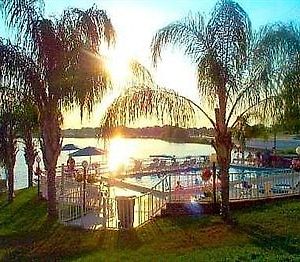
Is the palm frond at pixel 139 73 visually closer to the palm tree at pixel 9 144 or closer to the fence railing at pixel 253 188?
the fence railing at pixel 253 188

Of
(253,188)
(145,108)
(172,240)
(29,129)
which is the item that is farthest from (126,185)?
(172,240)

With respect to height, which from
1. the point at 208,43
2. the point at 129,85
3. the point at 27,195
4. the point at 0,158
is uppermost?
the point at 208,43

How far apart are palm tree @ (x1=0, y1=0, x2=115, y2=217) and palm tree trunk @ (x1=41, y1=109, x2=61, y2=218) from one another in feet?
0.10

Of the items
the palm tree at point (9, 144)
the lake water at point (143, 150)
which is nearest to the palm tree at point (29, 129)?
the palm tree at point (9, 144)

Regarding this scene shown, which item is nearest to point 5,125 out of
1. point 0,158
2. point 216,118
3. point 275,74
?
point 0,158

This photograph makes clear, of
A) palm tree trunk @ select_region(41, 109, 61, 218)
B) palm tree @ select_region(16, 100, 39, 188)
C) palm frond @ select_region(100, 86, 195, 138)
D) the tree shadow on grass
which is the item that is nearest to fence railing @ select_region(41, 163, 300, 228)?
palm tree trunk @ select_region(41, 109, 61, 218)

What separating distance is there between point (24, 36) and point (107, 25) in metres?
2.21

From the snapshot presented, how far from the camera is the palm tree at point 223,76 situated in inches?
501

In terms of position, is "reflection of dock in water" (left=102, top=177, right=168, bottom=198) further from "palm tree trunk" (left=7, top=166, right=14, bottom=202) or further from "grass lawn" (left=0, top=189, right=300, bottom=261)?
"grass lawn" (left=0, top=189, right=300, bottom=261)

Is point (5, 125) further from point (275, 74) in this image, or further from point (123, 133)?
point (275, 74)

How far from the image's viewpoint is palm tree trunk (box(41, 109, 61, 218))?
1472cm

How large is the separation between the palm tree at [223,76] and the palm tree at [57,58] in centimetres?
145

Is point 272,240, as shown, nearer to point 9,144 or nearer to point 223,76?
point 223,76

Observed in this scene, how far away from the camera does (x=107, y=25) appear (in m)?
14.5
